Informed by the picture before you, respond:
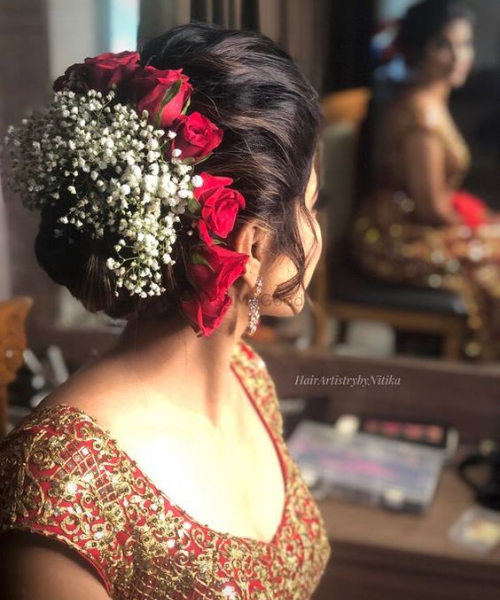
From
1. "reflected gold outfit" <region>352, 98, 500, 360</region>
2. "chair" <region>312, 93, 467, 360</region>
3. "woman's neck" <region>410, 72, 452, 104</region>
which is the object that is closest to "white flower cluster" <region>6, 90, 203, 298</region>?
"chair" <region>312, 93, 467, 360</region>

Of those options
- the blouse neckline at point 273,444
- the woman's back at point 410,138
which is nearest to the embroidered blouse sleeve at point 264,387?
the blouse neckline at point 273,444

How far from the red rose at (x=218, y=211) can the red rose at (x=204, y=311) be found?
53 millimetres

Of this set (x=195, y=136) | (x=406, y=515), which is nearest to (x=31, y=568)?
(x=195, y=136)

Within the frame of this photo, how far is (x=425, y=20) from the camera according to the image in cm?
228

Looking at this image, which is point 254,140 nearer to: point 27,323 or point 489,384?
point 27,323

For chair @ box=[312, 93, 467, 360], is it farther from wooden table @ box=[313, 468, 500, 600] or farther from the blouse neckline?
the blouse neckline

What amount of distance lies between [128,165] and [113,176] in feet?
0.05

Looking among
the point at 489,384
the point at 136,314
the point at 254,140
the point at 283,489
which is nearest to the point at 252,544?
the point at 283,489

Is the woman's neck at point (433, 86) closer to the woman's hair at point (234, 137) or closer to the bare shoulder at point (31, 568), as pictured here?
the woman's hair at point (234, 137)

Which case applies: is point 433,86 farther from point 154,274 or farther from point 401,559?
point 154,274

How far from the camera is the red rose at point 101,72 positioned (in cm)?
54

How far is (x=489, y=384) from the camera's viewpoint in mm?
1096

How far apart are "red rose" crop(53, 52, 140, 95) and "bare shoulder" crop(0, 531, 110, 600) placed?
1.04 feet

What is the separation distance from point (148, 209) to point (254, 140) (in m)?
0.10
